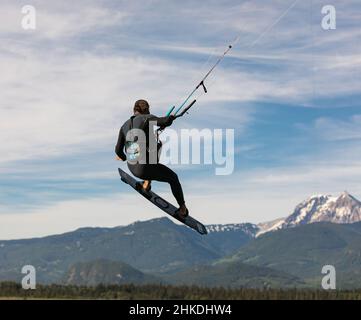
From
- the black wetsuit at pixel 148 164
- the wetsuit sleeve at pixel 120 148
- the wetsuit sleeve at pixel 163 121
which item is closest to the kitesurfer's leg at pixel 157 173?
the black wetsuit at pixel 148 164

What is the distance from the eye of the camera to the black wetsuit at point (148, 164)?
15758 millimetres

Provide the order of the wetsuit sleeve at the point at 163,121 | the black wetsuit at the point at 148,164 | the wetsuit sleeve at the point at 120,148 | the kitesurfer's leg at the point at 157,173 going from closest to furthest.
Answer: the wetsuit sleeve at the point at 163,121
the black wetsuit at the point at 148,164
the kitesurfer's leg at the point at 157,173
the wetsuit sleeve at the point at 120,148

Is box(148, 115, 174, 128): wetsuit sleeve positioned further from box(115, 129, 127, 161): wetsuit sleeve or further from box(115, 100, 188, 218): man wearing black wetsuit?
box(115, 129, 127, 161): wetsuit sleeve

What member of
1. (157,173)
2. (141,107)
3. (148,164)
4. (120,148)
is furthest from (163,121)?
(120,148)

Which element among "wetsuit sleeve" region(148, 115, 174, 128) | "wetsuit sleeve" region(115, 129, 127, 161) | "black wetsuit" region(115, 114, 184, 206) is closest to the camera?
"wetsuit sleeve" region(148, 115, 174, 128)

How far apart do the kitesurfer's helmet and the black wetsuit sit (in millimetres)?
121

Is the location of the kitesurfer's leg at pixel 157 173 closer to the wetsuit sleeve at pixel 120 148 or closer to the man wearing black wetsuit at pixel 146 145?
the man wearing black wetsuit at pixel 146 145

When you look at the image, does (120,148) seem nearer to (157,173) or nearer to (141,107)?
(157,173)

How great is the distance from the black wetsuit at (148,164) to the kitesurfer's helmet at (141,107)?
4.7 inches

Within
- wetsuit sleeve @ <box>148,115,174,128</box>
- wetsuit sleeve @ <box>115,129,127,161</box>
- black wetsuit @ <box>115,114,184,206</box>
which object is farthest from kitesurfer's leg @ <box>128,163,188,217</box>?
wetsuit sleeve @ <box>148,115,174,128</box>

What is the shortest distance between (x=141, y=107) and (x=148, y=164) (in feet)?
4.66

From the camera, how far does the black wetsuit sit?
15758mm
